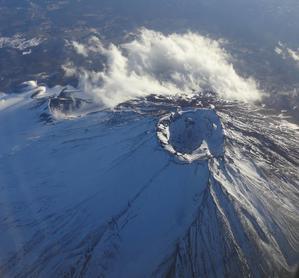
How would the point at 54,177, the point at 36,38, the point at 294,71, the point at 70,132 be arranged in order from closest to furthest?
1. the point at 54,177
2. the point at 70,132
3. the point at 294,71
4. the point at 36,38

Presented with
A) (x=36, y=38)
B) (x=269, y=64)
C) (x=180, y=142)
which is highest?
(x=180, y=142)

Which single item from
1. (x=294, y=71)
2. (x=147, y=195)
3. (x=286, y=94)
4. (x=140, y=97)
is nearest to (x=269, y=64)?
(x=294, y=71)

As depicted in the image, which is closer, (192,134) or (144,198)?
(144,198)

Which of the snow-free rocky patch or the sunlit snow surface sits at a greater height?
the snow-free rocky patch

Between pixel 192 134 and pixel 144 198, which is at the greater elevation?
pixel 192 134

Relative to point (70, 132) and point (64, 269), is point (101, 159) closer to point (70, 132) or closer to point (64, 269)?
point (70, 132)

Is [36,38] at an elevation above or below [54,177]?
below
